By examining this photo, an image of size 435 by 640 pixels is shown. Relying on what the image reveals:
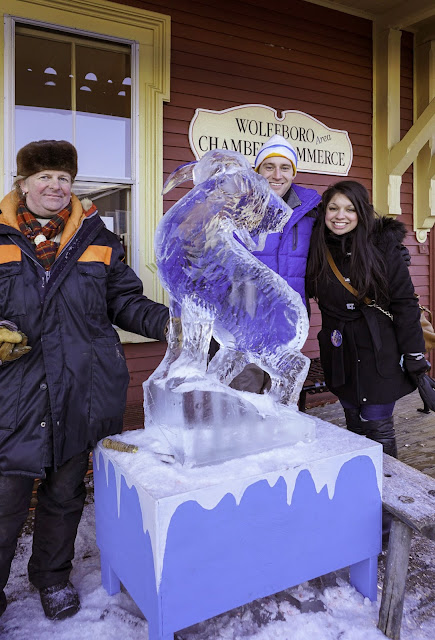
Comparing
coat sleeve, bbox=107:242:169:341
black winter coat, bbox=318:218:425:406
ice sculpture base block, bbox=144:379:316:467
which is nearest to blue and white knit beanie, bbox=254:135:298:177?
black winter coat, bbox=318:218:425:406

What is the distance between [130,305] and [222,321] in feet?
1.56

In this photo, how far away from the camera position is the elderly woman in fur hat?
1.63 m

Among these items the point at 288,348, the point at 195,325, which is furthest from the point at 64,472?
the point at 288,348

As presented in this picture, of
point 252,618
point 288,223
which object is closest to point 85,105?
point 288,223

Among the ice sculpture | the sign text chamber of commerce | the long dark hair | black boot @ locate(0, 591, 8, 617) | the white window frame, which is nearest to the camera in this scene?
the ice sculpture

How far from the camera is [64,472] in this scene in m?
1.78

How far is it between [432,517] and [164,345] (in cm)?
244

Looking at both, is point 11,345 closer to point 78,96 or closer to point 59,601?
point 59,601

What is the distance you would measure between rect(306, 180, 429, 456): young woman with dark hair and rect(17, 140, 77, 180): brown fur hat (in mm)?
1089

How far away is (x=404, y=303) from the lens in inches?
85.0

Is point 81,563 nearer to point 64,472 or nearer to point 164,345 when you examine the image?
point 64,472

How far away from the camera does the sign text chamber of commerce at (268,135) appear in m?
3.81

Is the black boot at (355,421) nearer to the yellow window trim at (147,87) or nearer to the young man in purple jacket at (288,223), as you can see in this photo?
the young man in purple jacket at (288,223)

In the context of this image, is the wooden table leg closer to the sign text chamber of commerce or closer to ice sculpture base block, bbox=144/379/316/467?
ice sculpture base block, bbox=144/379/316/467
